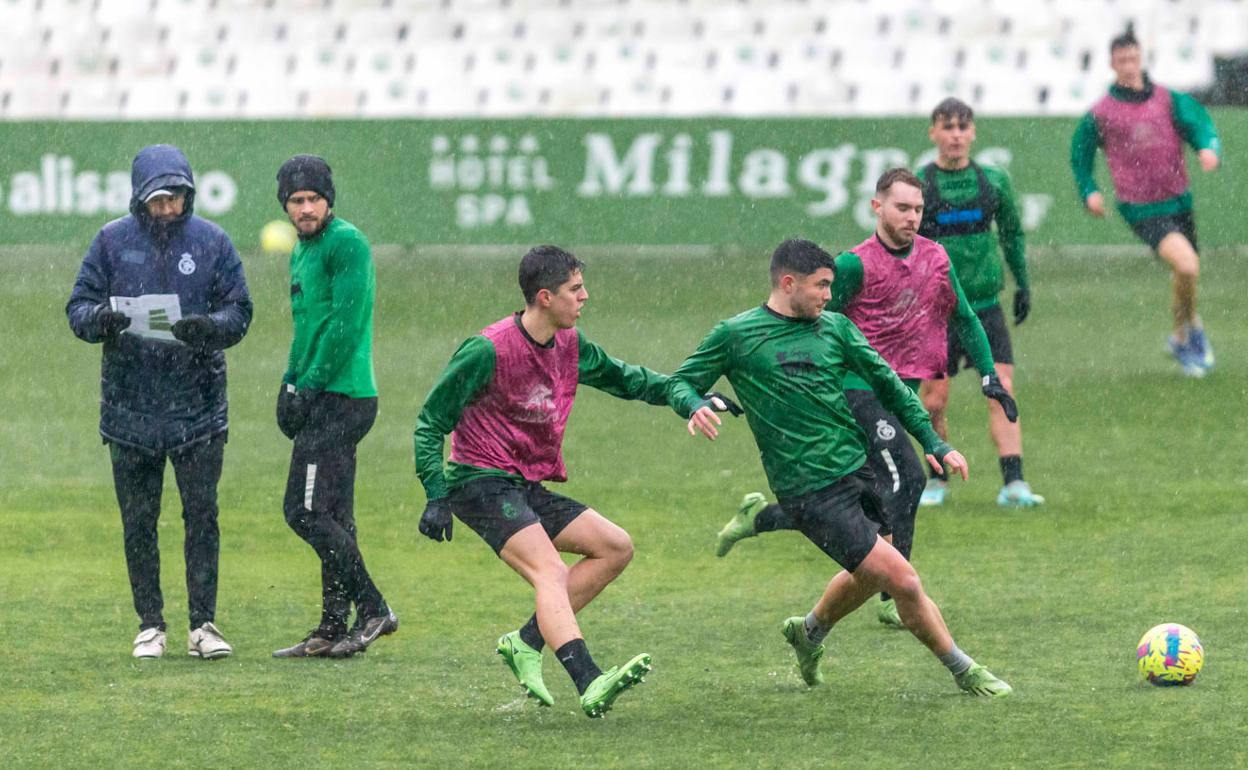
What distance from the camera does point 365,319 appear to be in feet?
27.4

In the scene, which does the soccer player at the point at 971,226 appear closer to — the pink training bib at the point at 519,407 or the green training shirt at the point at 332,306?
the green training shirt at the point at 332,306

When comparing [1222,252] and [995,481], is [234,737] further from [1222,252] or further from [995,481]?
[1222,252]

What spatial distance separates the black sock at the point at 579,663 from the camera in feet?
23.4

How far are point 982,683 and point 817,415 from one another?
1.15 metres

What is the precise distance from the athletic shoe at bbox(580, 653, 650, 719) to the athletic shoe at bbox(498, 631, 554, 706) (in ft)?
0.75

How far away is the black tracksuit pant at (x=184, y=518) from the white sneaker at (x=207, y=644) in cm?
3

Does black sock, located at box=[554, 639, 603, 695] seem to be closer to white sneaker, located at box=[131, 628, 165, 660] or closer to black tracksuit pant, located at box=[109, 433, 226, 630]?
black tracksuit pant, located at box=[109, 433, 226, 630]

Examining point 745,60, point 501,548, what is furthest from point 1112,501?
point 745,60

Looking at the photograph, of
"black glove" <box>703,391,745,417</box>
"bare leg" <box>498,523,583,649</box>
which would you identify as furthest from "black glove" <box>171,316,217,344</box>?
"black glove" <box>703,391,745,417</box>

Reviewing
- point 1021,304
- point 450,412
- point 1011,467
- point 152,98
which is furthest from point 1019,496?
point 152,98

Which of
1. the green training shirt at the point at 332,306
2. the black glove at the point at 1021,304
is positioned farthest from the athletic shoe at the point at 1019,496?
the green training shirt at the point at 332,306

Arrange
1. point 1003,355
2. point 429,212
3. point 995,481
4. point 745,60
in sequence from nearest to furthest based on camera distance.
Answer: point 1003,355 → point 995,481 → point 429,212 → point 745,60

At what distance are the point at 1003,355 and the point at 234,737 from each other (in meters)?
5.94

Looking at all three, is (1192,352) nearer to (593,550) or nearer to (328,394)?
(328,394)
